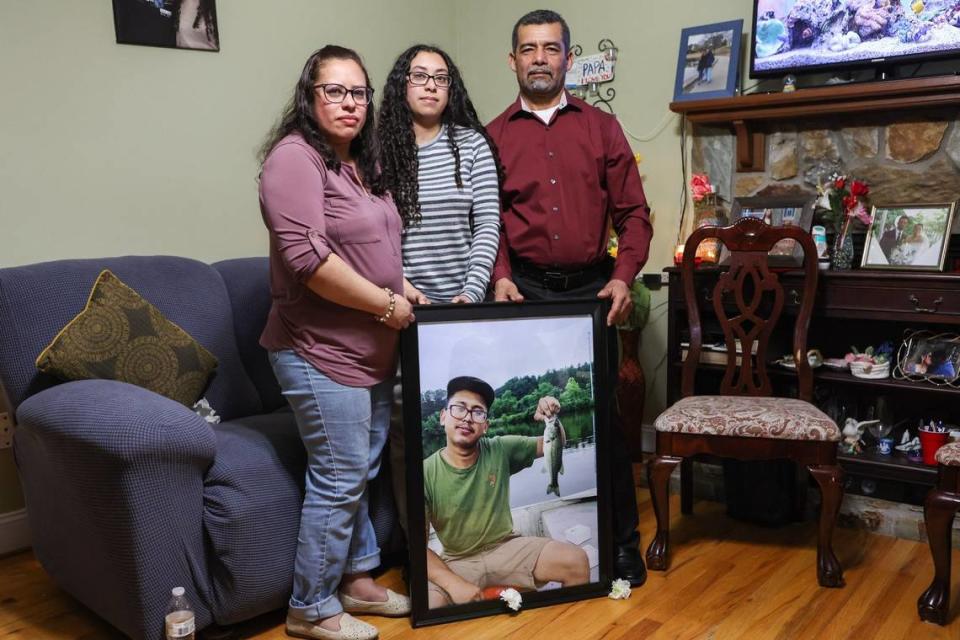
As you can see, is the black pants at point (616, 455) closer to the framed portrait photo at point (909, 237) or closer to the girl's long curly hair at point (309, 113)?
the girl's long curly hair at point (309, 113)

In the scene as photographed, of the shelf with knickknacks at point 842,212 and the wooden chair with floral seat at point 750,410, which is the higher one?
the shelf with knickknacks at point 842,212

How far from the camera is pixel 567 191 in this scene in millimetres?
2301

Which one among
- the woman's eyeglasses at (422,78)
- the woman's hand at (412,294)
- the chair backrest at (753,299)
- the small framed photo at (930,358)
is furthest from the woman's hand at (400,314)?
the small framed photo at (930,358)

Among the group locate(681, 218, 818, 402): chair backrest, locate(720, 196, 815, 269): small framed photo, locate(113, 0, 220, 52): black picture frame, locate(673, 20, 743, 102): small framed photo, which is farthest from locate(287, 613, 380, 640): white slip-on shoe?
locate(673, 20, 743, 102): small framed photo

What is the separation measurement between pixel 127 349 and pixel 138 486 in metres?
0.53

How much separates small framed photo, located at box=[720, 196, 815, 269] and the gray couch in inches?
61.0

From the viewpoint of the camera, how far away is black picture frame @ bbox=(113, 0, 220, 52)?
2.69 m

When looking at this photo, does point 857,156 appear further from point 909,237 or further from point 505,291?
point 505,291

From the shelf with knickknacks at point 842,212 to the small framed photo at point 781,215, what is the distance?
0.05 meters

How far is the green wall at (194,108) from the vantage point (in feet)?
8.34

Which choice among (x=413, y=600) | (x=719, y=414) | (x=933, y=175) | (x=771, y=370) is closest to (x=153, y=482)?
(x=413, y=600)

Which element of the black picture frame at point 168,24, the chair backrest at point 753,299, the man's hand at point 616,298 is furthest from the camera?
the black picture frame at point 168,24

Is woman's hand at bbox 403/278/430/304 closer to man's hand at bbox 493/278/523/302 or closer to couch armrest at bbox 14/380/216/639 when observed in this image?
man's hand at bbox 493/278/523/302

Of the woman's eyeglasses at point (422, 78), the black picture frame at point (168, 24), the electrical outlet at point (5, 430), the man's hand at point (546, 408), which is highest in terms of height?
the black picture frame at point (168, 24)
